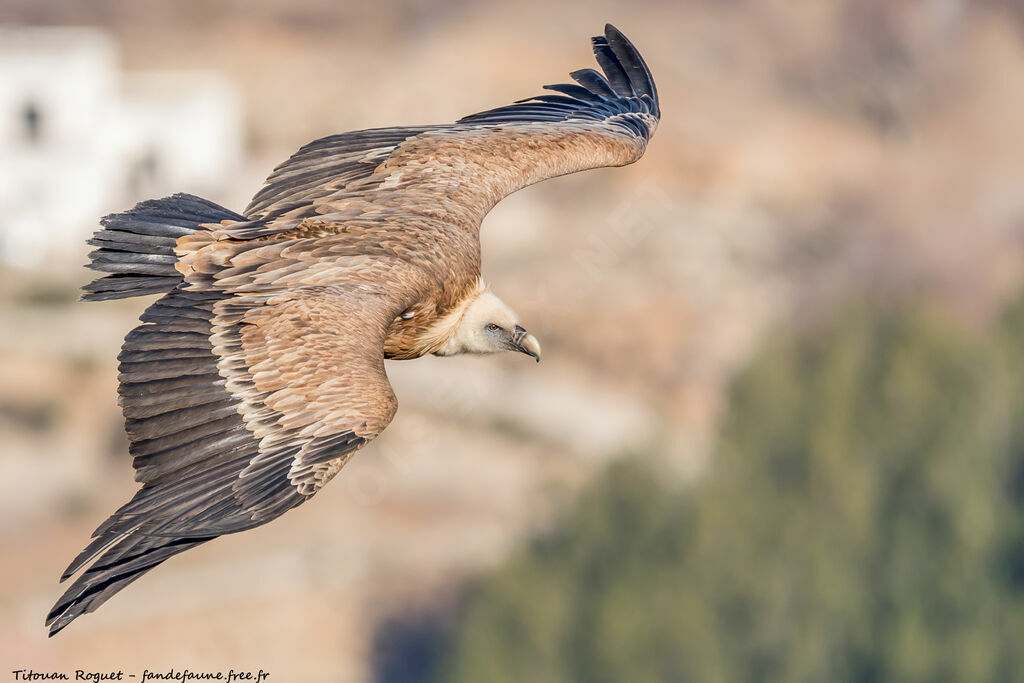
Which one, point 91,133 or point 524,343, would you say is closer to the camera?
point 524,343

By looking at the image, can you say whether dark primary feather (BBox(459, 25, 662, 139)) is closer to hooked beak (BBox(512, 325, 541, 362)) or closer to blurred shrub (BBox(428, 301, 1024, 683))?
hooked beak (BBox(512, 325, 541, 362))

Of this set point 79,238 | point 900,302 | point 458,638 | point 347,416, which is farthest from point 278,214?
point 900,302

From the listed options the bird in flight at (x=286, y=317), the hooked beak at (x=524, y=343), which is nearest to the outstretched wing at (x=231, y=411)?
the bird in flight at (x=286, y=317)

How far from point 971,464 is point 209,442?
2714 inches

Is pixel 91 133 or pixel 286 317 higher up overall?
pixel 91 133

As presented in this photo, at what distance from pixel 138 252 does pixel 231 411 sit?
1.56 m

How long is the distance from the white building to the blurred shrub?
814 inches

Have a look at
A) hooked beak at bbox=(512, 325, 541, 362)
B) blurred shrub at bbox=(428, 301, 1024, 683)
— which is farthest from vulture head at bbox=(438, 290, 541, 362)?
blurred shrub at bbox=(428, 301, 1024, 683)

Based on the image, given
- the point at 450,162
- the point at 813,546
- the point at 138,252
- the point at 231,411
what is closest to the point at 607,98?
the point at 450,162

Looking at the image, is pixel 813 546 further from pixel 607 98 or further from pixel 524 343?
pixel 524 343

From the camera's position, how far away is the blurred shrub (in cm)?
6819

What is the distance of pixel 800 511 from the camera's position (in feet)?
242

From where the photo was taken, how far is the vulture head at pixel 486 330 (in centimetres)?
1184

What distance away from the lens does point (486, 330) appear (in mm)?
11945
